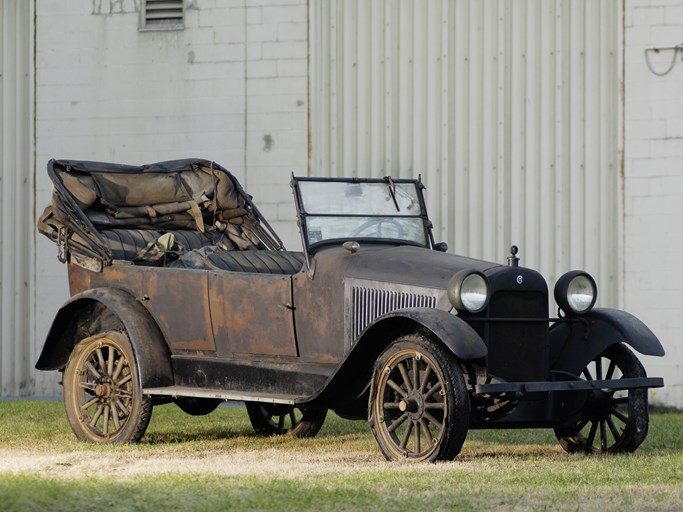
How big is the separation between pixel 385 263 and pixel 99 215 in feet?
9.45

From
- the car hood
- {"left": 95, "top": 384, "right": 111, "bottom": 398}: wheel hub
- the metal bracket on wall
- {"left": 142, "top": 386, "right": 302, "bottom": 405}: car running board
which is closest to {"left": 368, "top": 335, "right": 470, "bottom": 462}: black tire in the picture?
the car hood

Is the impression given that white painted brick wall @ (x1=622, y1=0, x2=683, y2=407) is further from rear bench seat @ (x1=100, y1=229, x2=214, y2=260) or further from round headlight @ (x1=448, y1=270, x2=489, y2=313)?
round headlight @ (x1=448, y1=270, x2=489, y2=313)

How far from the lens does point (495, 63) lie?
13914 millimetres

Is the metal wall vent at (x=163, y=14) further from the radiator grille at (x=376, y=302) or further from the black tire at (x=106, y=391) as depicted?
the radiator grille at (x=376, y=302)

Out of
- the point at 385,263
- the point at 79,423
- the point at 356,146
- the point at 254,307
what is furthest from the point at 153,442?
the point at 356,146

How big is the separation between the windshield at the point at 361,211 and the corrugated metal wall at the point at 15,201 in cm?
625

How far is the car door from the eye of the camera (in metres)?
9.01

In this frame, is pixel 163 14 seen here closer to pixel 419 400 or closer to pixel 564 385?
pixel 419 400

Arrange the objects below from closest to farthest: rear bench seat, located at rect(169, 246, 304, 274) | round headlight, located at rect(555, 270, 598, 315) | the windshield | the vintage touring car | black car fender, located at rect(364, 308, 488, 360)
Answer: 1. black car fender, located at rect(364, 308, 488, 360)
2. the vintage touring car
3. round headlight, located at rect(555, 270, 598, 315)
4. the windshield
5. rear bench seat, located at rect(169, 246, 304, 274)

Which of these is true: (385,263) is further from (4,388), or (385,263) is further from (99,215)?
(4,388)

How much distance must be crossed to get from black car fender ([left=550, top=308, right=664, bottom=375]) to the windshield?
115cm

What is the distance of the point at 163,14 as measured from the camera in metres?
14.8

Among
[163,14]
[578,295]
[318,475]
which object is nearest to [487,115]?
[163,14]

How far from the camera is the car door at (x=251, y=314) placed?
9008 mm
